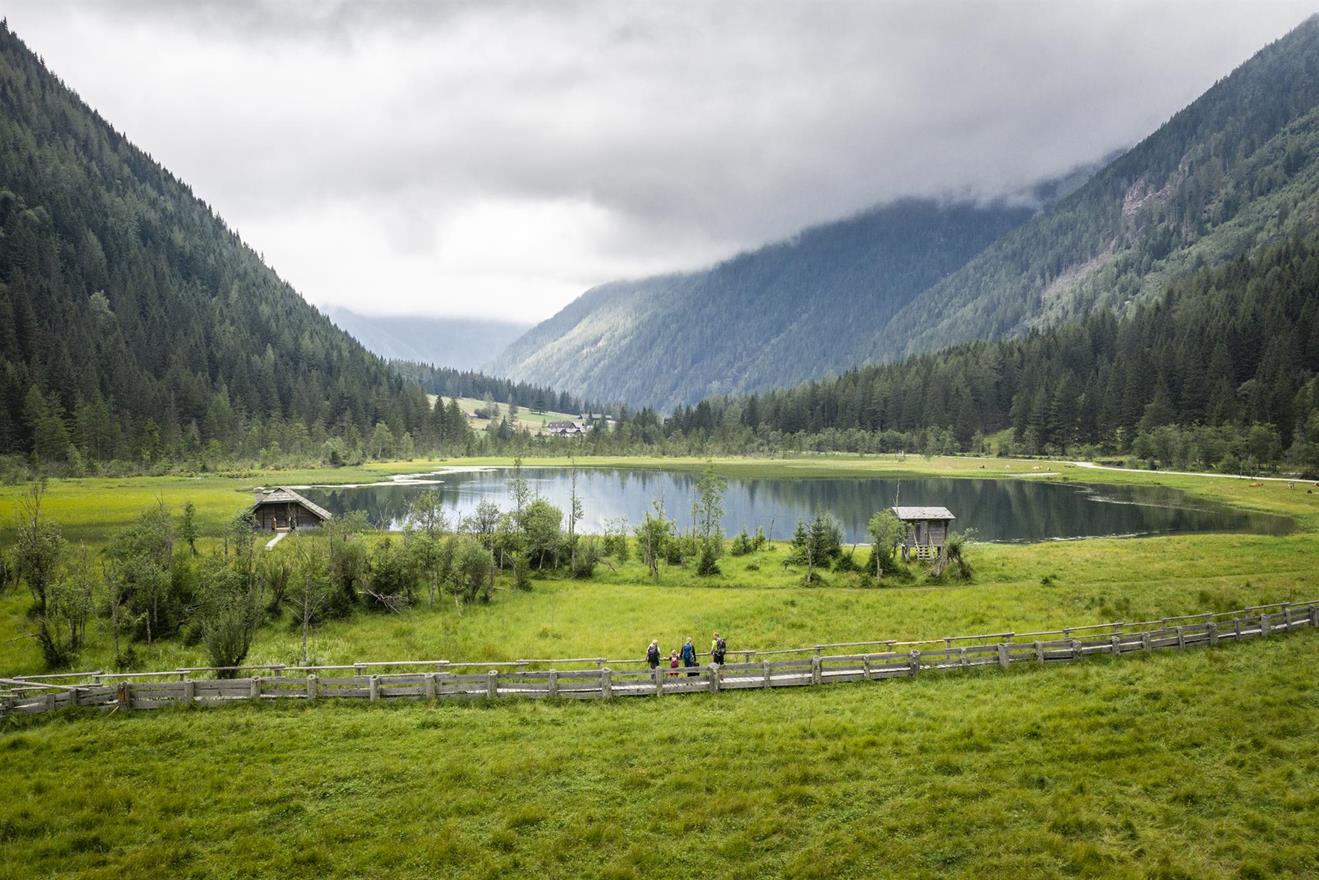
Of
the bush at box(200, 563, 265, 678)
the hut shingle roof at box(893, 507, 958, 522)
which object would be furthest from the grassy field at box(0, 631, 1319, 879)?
the hut shingle roof at box(893, 507, 958, 522)

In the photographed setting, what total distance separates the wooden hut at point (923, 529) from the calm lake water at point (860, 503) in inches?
826

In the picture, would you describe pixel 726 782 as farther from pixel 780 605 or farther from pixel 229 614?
pixel 780 605

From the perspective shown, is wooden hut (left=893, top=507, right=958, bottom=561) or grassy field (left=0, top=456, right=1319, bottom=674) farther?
wooden hut (left=893, top=507, right=958, bottom=561)

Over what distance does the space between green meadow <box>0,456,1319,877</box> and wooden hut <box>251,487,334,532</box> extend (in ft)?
131

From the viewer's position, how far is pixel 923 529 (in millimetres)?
66500

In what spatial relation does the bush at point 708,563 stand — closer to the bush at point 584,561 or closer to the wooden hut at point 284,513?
the bush at point 584,561

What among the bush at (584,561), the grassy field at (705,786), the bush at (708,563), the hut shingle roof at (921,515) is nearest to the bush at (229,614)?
the grassy field at (705,786)

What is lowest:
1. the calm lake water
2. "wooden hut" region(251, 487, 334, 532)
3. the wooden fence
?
the calm lake water

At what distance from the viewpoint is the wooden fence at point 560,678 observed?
2652cm

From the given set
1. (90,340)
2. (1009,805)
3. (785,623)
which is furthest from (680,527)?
(90,340)

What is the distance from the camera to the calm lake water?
301 feet

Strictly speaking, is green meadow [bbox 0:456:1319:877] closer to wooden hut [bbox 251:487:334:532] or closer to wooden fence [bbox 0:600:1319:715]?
wooden fence [bbox 0:600:1319:715]

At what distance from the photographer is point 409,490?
138375 mm

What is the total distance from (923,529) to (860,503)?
185 ft
